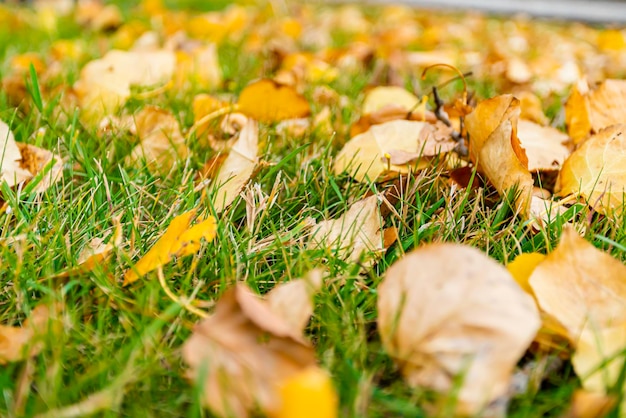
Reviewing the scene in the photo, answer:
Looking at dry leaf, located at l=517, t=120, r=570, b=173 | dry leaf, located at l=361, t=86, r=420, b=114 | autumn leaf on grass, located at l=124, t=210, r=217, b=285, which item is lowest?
dry leaf, located at l=361, t=86, r=420, b=114

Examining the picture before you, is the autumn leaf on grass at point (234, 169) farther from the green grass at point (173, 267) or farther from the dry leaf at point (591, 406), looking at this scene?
the dry leaf at point (591, 406)

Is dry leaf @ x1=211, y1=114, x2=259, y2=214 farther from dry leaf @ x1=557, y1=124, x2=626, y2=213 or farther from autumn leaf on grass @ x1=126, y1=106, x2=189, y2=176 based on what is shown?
dry leaf @ x1=557, y1=124, x2=626, y2=213

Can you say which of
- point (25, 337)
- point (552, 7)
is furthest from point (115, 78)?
point (552, 7)

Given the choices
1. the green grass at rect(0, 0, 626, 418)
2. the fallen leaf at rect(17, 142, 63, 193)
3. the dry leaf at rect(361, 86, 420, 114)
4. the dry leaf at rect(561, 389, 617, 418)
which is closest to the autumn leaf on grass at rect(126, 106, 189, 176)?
the green grass at rect(0, 0, 626, 418)

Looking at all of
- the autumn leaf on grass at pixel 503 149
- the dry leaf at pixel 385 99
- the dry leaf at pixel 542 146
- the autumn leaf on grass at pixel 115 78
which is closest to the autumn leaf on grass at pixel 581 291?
the autumn leaf on grass at pixel 503 149

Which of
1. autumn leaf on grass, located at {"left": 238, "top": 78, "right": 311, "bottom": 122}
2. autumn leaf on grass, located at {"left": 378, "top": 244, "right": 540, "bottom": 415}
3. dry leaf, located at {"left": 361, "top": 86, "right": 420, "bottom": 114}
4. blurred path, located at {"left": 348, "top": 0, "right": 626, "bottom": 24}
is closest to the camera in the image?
autumn leaf on grass, located at {"left": 378, "top": 244, "right": 540, "bottom": 415}

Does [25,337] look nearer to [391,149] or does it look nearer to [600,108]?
[391,149]
